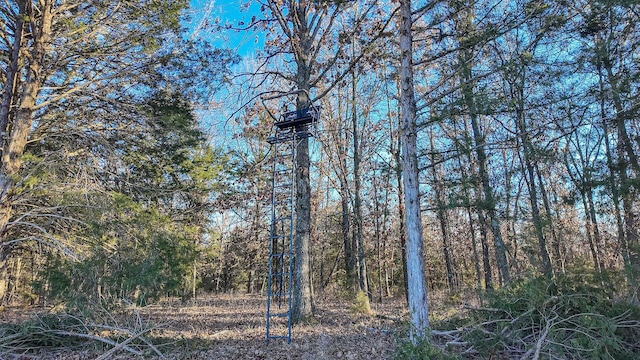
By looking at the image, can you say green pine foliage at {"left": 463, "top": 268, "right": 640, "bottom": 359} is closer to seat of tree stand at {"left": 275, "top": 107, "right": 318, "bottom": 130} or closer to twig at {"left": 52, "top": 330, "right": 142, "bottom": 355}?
seat of tree stand at {"left": 275, "top": 107, "right": 318, "bottom": 130}

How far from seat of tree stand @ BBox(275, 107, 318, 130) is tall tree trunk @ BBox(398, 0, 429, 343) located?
1822mm

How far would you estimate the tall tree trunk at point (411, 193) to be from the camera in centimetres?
Answer: 553

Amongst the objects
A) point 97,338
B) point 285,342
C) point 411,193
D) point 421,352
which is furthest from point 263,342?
point 411,193

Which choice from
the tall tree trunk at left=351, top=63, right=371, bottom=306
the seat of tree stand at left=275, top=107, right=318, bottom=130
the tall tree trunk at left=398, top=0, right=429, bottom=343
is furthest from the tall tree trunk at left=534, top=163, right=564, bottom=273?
the tall tree trunk at left=351, top=63, right=371, bottom=306

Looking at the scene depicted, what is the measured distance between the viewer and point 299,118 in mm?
7246

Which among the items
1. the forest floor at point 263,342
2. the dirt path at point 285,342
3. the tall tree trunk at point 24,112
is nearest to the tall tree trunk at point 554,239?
the forest floor at point 263,342

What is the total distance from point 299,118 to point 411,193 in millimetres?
2756

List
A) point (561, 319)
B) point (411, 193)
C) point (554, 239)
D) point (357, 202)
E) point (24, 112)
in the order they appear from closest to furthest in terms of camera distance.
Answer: point (561, 319) → point (411, 193) → point (24, 112) → point (554, 239) → point (357, 202)

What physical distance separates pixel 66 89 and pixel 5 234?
12.5ft

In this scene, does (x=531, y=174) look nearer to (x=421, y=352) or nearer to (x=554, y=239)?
(x=554, y=239)

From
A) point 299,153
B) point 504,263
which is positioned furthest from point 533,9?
point 504,263

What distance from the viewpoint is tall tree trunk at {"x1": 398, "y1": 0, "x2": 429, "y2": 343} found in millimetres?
5527

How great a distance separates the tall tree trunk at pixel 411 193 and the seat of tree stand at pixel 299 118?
1.82m

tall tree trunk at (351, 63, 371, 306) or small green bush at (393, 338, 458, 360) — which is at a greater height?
tall tree trunk at (351, 63, 371, 306)
